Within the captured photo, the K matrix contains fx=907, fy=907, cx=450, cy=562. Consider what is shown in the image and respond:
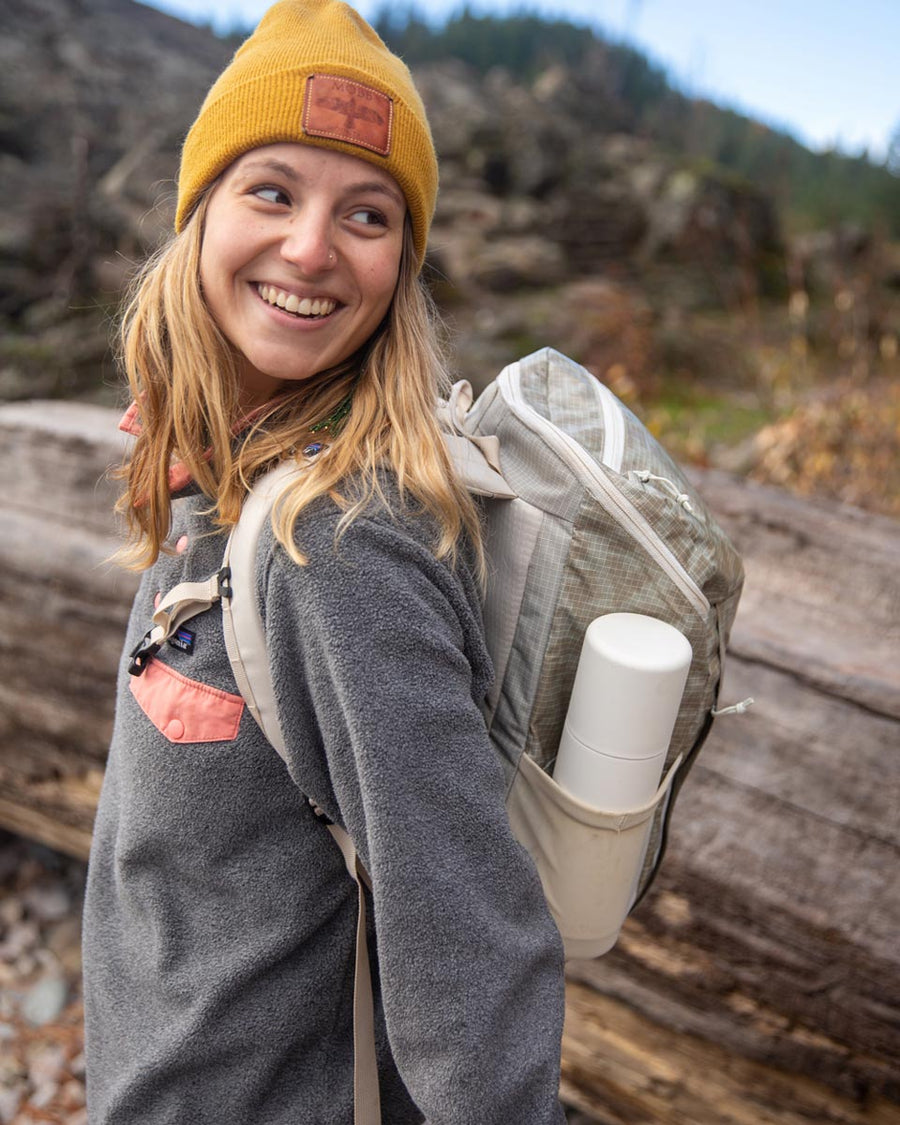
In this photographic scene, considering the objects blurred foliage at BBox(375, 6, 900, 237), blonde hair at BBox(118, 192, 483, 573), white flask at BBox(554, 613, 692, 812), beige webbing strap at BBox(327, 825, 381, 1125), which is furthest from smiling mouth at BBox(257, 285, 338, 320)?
blurred foliage at BBox(375, 6, 900, 237)

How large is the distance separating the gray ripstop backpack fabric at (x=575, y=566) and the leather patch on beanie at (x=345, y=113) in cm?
40

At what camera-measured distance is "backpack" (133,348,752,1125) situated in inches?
48.3

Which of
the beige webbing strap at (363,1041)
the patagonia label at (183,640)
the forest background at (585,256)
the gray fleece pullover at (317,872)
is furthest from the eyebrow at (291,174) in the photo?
the beige webbing strap at (363,1041)

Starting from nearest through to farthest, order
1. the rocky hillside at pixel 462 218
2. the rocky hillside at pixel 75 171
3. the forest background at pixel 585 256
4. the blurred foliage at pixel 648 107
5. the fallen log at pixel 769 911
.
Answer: the fallen log at pixel 769 911, the forest background at pixel 585 256, the rocky hillside at pixel 75 171, the rocky hillside at pixel 462 218, the blurred foliage at pixel 648 107

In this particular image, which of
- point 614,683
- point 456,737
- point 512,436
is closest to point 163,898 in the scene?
point 456,737

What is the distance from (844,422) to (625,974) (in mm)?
3857

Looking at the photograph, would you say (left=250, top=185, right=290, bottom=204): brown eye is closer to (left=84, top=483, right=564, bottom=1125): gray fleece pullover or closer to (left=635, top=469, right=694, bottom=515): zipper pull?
(left=84, top=483, right=564, bottom=1125): gray fleece pullover

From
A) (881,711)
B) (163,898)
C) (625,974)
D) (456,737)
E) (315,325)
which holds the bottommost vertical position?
(625,974)

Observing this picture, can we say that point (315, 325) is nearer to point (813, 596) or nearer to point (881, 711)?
point (881, 711)

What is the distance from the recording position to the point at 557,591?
1244 millimetres

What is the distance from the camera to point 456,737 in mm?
1122

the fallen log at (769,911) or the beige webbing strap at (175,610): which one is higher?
the beige webbing strap at (175,610)

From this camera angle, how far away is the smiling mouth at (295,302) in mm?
1297

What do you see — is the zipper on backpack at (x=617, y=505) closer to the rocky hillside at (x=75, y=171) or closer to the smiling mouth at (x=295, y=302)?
the smiling mouth at (x=295, y=302)
